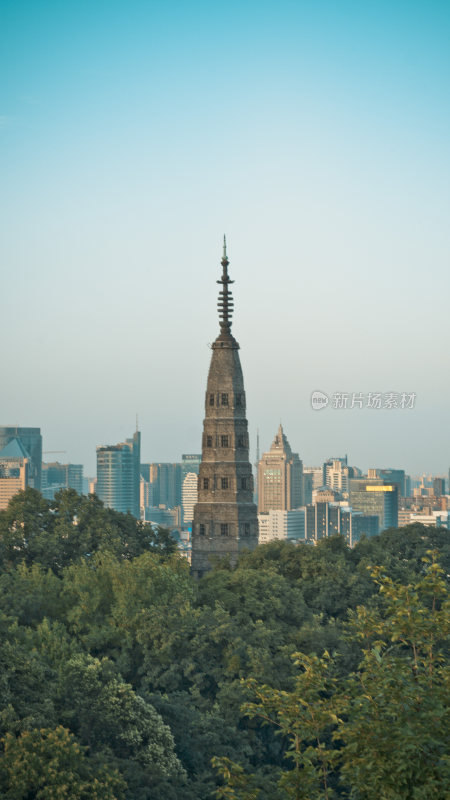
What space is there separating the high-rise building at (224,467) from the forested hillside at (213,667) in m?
9.78

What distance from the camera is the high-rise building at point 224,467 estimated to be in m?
83.8

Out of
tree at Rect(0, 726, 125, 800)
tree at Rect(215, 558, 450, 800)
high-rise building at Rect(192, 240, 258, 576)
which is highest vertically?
high-rise building at Rect(192, 240, 258, 576)

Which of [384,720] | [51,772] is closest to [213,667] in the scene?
[51,772]

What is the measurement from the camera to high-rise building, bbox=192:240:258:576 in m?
83.8

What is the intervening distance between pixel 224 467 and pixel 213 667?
3167 centimetres

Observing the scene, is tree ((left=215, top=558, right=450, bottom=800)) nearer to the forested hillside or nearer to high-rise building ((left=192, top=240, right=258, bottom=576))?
the forested hillside

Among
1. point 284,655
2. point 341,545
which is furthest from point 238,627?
point 341,545

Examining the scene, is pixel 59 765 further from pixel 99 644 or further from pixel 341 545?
pixel 341 545

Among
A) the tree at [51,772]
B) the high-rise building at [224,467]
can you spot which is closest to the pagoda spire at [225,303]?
the high-rise building at [224,467]

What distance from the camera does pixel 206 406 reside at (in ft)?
279

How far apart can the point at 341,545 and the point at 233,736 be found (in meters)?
25.3

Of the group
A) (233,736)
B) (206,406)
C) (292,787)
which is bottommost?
Result: (233,736)

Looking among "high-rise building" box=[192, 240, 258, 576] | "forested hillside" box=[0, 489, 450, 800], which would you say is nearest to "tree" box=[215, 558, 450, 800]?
"forested hillside" box=[0, 489, 450, 800]

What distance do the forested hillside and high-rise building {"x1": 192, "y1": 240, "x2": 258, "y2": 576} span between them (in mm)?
9781
